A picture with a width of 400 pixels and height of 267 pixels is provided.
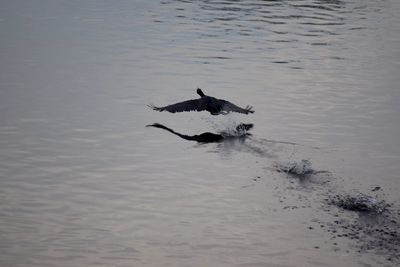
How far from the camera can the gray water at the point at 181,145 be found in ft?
41.5

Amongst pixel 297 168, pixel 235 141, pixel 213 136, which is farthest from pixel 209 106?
pixel 297 168

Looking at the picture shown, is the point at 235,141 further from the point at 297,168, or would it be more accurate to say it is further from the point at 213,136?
the point at 297,168

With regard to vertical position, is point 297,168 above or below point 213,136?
below

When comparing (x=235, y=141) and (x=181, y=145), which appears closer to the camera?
(x=181, y=145)

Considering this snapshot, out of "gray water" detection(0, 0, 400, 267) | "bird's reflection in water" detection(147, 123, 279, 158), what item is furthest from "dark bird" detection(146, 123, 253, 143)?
"gray water" detection(0, 0, 400, 267)

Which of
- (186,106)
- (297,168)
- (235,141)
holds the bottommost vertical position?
(297,168)

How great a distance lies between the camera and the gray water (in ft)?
41.5

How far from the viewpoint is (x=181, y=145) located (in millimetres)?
18344

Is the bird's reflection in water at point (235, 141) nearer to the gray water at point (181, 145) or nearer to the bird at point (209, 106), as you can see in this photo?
the gray water at point (181, 145)

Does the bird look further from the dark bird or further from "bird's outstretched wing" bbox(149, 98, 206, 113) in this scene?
the dark bird

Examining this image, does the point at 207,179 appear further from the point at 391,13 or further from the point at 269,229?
the point at 391,13

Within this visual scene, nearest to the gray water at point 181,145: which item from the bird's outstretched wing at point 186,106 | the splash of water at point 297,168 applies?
the splash of water at point 297,168

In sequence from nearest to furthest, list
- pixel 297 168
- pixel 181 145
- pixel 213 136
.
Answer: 1. pixel 297 168
2. pixel 181 145
3. pixel 213 136

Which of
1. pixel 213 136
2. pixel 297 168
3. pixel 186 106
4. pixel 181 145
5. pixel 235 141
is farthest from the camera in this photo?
pixel 213 136
